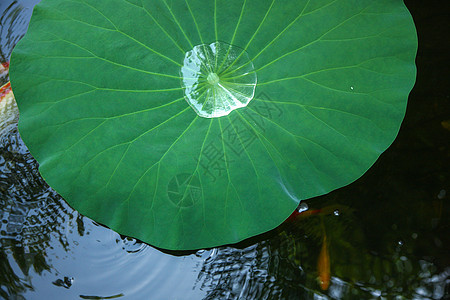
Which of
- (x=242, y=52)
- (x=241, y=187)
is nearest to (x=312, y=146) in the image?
(x=241, y=187)

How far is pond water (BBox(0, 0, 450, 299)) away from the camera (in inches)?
60.2

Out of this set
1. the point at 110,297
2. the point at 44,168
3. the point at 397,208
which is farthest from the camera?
the point at 397,208

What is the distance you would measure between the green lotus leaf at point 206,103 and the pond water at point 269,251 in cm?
18

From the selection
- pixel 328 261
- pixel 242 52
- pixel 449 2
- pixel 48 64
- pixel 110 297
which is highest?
pixel 449 2

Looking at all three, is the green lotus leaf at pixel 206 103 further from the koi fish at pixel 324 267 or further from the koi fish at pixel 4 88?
the koi fish at pixel 4 88

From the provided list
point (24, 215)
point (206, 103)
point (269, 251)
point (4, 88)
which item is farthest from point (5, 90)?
point (269, 251)

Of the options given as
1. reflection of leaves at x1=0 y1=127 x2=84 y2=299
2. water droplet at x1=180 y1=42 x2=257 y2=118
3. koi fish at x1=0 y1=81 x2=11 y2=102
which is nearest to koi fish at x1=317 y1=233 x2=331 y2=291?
water droplet at x1=180 y1=42 x2=257 y2=118

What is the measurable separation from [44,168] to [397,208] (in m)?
1.22

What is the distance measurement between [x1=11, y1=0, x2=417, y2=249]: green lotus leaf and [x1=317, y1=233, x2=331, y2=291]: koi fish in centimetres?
27

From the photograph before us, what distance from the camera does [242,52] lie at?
4.72ft

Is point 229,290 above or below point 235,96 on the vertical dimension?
below

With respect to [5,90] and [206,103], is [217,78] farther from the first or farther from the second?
[5,90]

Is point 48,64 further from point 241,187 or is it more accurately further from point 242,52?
point 241,187

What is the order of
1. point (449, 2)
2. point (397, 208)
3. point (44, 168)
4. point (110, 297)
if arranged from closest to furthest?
1. point (44, 168)
2. point (110, 297)
3. point (397, 208)
4. point (449, 2)
